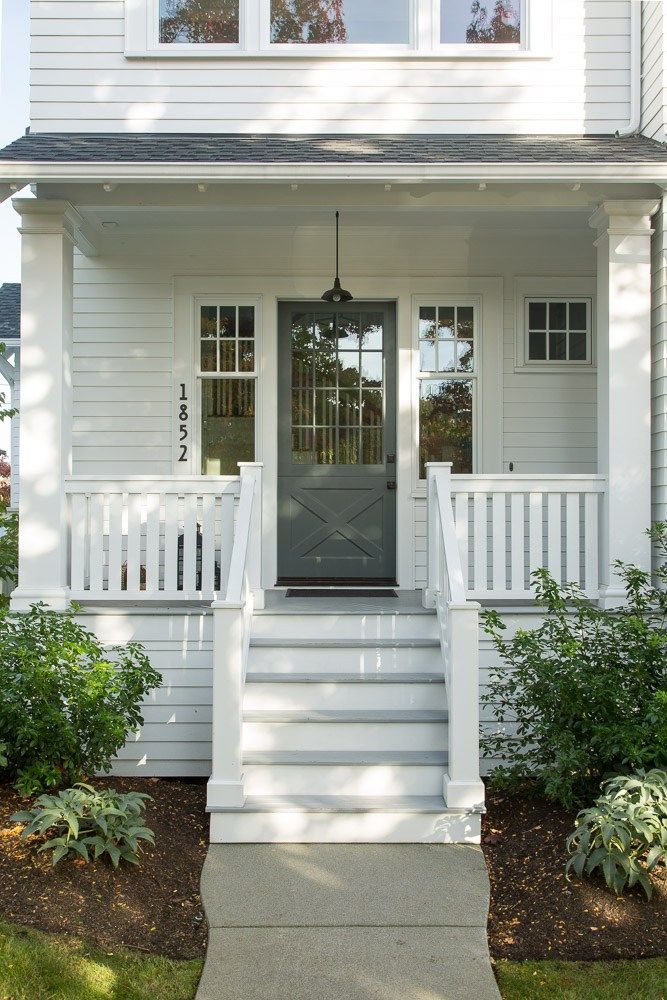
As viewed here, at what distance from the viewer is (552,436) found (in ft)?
23.2

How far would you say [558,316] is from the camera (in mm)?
7137

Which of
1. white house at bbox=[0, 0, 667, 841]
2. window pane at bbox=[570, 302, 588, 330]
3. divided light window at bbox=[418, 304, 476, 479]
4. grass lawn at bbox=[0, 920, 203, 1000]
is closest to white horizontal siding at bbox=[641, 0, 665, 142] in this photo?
white house at bbox=[0, 0, 667, 841]

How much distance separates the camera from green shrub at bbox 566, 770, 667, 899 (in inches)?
152

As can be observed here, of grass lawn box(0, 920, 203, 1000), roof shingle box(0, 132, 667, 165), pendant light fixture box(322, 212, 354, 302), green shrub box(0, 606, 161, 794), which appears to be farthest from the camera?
pendant light fixture box(322, 212, 354, 302)

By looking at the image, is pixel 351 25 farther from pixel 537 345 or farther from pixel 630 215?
pixel 537 345

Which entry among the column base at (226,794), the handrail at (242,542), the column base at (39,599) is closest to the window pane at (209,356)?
the handrail at (242,542)

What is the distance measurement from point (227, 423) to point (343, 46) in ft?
9.36

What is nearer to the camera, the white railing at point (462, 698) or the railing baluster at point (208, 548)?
the white railing at point (462, 698)

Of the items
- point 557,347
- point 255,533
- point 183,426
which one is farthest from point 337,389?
point 255,533

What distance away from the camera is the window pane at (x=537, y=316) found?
7.12 metres

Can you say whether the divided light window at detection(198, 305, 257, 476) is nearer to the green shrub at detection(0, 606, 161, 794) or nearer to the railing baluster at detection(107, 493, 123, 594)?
the railing baluster at detection(107, 493, 123, 594)

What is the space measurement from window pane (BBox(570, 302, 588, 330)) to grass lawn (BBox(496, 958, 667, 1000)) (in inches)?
188

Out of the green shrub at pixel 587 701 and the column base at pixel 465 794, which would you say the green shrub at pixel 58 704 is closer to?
the column base at pixel 465 794

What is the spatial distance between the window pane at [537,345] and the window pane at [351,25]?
2.35m
